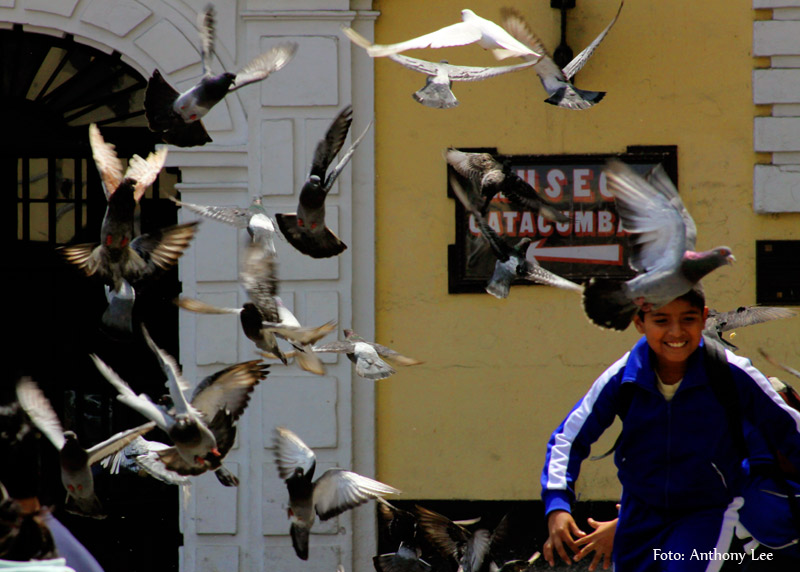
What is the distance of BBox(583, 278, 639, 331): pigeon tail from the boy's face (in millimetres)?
132

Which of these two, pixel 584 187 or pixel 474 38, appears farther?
pixel 584 187

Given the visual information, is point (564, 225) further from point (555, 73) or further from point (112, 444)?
point (112, 444)

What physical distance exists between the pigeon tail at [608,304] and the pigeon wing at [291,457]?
196cm

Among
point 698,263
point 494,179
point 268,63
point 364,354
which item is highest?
point 268,63

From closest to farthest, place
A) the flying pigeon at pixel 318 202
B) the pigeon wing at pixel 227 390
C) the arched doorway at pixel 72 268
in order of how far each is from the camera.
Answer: the pigeon wing at pixel 227 390 → the flying pigeon at pixel 318 202 → the arched doorway at pixel 72 268

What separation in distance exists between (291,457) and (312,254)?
3.38 ft

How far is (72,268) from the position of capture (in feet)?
23.8

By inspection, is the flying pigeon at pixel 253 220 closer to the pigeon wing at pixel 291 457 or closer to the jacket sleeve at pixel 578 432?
the pigeon wing at pixel 291 457

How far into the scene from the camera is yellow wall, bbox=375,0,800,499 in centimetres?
699

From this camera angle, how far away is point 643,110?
7.00 metres

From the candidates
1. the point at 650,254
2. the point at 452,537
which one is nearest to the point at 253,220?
the point at 452,537

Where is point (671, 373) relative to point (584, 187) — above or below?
below

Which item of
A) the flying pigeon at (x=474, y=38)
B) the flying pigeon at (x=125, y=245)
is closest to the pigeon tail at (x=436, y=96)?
the flying pigeon at (x=474, y=38)

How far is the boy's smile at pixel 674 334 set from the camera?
3750 millimetres
